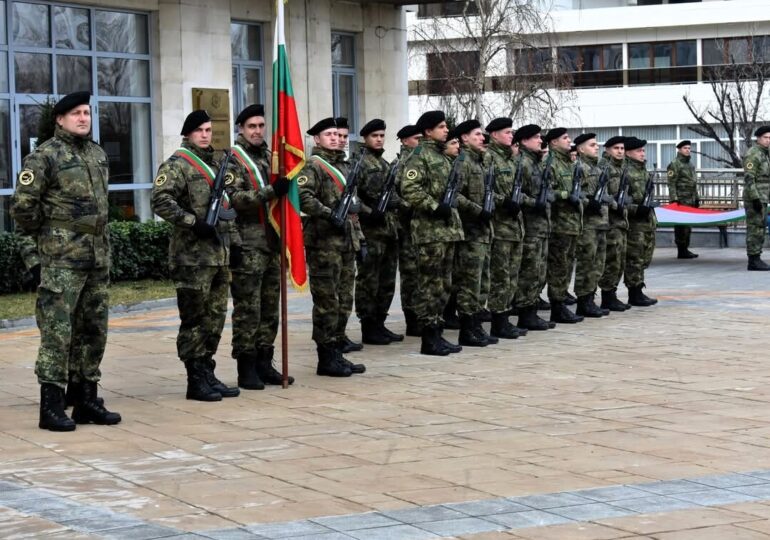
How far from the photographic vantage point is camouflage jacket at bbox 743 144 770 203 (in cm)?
1975

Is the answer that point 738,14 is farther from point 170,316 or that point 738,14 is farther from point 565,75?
point 170,316

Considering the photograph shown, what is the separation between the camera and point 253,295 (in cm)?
1056

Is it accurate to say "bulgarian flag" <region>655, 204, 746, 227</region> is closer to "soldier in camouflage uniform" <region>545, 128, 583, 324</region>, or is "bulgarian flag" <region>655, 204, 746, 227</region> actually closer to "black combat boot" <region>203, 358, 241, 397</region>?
"soldier in camouflage uniform" <region>545, 128, 583, 324</region>

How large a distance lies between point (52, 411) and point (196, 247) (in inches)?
62.2

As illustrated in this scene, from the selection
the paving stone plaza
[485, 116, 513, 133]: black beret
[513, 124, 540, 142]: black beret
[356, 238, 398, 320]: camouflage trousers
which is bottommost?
the paving stone plaza

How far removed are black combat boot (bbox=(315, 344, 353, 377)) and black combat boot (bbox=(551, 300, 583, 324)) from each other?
4.07 metres

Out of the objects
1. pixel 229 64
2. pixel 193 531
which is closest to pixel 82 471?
pixel 193 531

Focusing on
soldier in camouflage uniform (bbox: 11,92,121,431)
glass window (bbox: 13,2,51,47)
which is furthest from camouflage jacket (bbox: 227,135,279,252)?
glass window (bbox: 13,2,51,47)

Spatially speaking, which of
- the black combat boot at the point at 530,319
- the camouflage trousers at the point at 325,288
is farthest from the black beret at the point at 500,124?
the camouflage trousers at the point at 325,288

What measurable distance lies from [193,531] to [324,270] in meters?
4.92

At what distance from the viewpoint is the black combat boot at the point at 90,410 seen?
366 inches

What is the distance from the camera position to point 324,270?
36.7 feet

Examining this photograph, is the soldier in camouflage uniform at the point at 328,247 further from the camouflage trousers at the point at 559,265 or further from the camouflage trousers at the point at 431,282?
the camouflage trousers at the point at 559,265

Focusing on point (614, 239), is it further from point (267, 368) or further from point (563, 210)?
point (267, 368)
